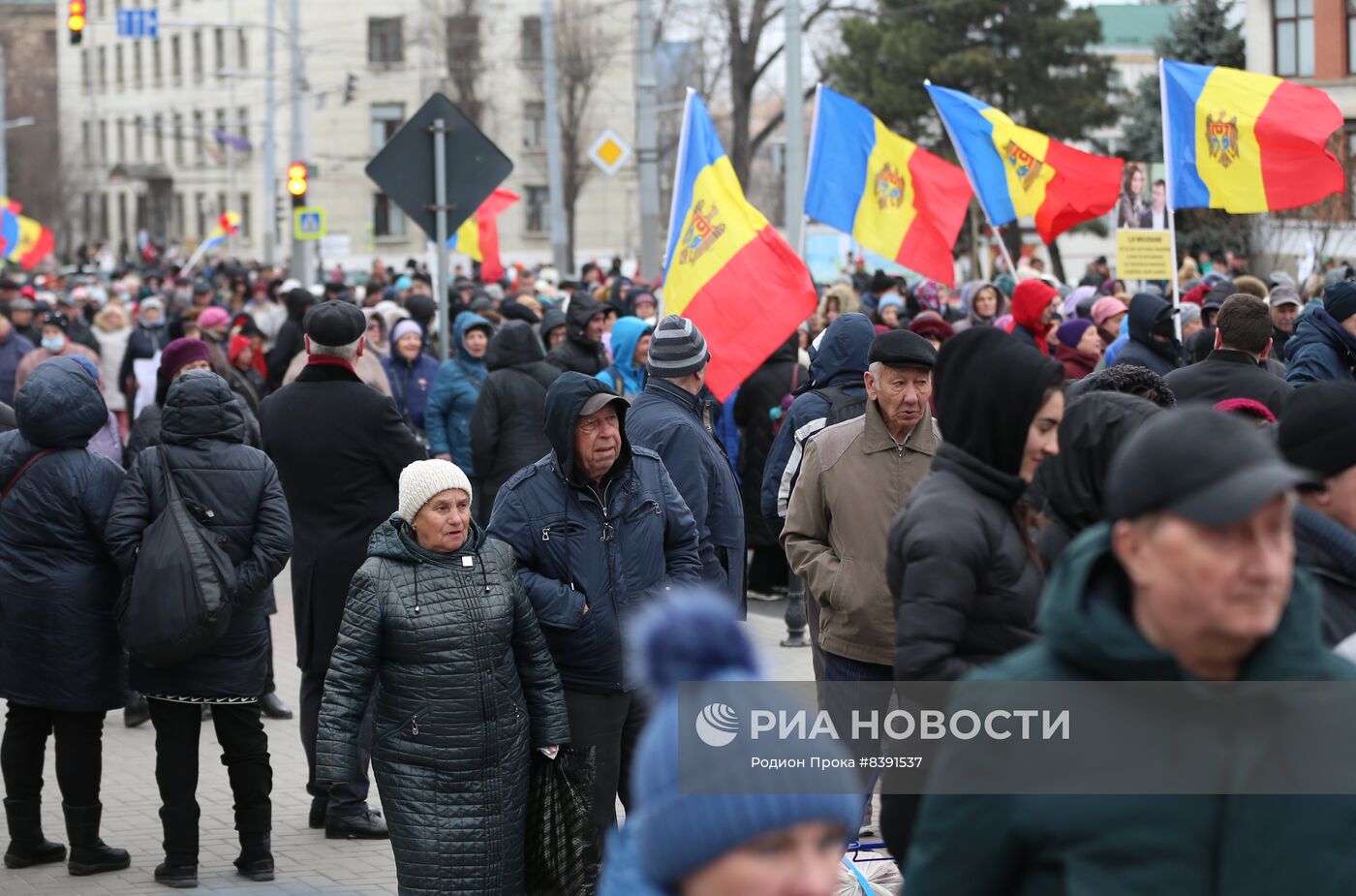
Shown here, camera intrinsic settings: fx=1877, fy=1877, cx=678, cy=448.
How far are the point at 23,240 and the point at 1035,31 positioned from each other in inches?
989

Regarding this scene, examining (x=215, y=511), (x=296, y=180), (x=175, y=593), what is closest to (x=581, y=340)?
(x=215, y=511)

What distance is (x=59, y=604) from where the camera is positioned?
6.86m

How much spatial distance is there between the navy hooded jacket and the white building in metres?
54.0

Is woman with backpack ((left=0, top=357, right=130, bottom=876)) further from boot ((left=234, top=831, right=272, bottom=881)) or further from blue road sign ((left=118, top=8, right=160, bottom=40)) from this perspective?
blue road sign ((left=118, top=8, right=160, bottom=40))

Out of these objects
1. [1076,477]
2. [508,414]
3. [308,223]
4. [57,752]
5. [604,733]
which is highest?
[308,223]

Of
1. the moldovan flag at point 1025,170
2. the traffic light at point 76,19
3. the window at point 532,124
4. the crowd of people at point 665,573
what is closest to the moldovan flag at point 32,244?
the traffic light at point 76,19

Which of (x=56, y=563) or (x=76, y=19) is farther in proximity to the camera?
(x=76, y=19)

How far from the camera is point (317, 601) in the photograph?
7516 mm

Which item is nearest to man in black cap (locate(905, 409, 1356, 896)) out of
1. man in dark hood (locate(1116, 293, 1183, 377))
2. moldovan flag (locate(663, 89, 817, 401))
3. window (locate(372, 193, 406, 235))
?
moldovan flag (locate(663, 89, 817, 401))

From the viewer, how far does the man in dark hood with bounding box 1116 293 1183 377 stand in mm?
9859

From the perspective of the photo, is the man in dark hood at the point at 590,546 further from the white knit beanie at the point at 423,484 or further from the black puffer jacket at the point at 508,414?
the black puffer jacket at the point at 508,414

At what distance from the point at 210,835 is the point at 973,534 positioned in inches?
182

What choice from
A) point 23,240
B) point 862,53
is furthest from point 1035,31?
point 23,240

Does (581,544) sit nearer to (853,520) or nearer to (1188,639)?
(853,520)
